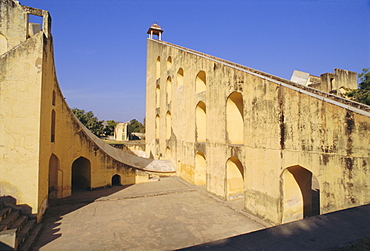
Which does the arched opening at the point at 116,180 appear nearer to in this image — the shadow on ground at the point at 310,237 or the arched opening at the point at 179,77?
the arched opening at the point at 179,77

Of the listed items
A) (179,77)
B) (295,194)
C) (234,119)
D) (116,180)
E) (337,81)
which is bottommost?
(116,180)

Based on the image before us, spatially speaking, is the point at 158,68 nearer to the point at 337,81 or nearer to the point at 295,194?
the point at 337,81

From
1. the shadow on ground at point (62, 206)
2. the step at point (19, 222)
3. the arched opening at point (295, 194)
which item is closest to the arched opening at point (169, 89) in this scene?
the shadow on ground at point (62, 206)

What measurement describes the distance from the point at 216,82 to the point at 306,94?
443 cm

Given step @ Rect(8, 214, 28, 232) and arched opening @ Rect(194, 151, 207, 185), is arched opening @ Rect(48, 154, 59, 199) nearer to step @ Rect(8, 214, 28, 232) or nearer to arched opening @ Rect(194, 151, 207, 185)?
step @ Rect(8, 214, 28, 232)

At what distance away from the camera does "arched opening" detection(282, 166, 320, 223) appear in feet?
20.7

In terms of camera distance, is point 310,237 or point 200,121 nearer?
point 310,237

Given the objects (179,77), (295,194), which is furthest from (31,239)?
(179,77)

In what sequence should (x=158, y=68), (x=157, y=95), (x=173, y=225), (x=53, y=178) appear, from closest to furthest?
(x=173, y=225)
(x=53, y=178)
(x=158, y=68)
(x=157, y=95)

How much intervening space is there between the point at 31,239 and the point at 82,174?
591 centimetres

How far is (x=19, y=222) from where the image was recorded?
558cm

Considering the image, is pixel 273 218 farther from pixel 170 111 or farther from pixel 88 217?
pixel 170 111

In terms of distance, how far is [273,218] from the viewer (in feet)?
21.2

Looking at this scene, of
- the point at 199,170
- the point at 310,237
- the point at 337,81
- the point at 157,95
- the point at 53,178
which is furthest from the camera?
the point at 157,95
